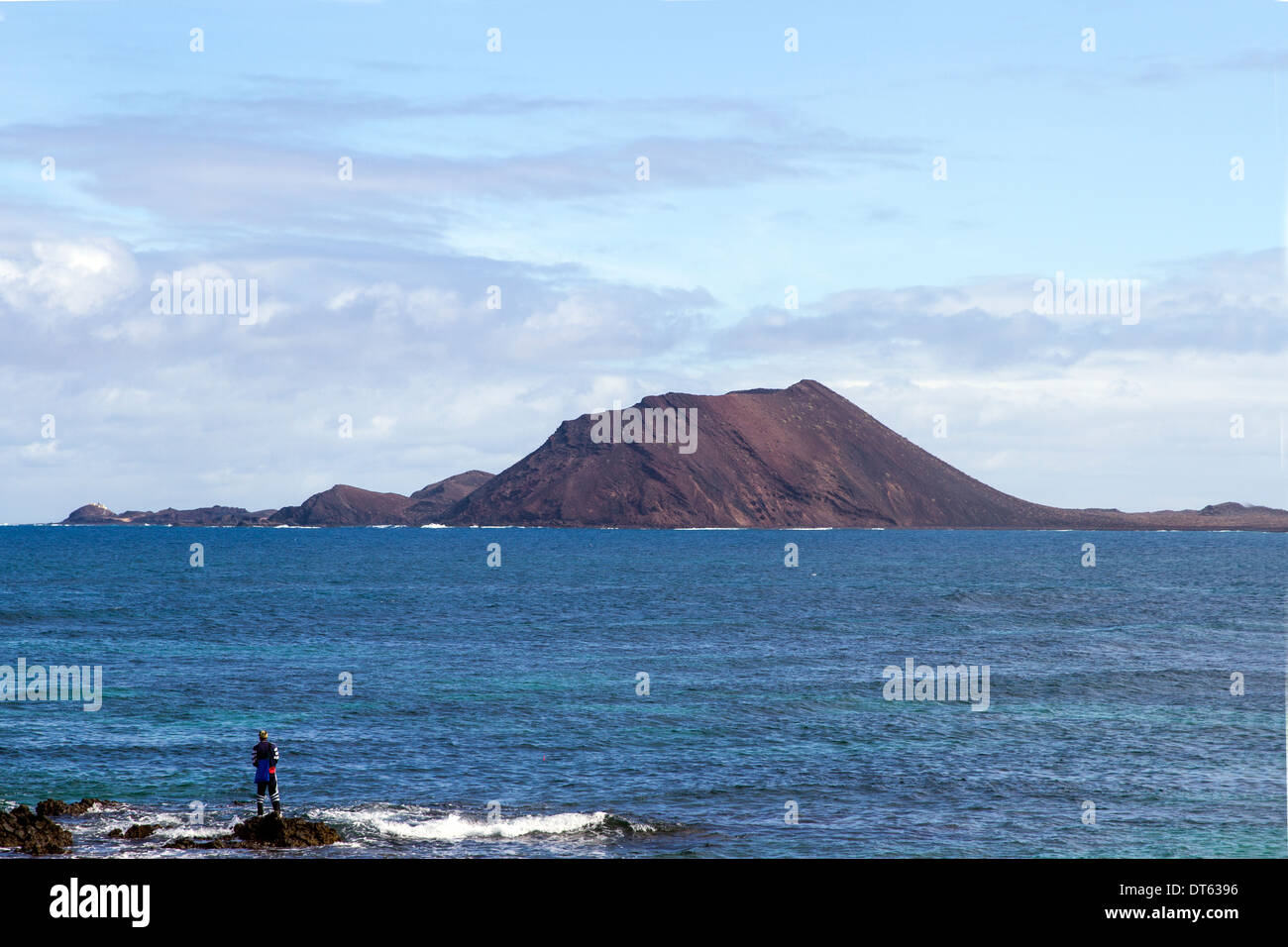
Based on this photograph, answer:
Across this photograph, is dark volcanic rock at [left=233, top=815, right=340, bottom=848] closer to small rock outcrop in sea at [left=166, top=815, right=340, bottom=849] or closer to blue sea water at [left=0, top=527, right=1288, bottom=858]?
small rock outcrop in sea at [left=166, top=815, right=340, bottom=849]

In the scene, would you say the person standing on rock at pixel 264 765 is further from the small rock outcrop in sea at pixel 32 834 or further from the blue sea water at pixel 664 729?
the small rock outcrop in sea at pixel 32 834

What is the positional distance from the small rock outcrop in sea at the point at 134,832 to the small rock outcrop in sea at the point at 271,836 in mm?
1389

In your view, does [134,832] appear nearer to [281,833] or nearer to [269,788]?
[269,788]

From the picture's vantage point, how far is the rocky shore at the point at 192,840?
27078 mm

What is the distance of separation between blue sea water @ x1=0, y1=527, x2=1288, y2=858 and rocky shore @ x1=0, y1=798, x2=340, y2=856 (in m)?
0.68

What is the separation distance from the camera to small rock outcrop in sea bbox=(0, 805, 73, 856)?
26781 mm

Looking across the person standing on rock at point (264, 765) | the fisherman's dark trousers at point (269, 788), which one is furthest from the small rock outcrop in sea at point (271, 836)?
the person standing on rock at point (264, 765)

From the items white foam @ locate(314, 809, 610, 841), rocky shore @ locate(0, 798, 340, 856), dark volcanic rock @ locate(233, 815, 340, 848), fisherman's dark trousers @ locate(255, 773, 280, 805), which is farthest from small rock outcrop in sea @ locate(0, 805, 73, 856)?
white foam @ locate(314, 809, 610, 841)

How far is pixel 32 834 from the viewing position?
90.1ft

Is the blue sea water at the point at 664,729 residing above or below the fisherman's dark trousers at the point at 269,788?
below

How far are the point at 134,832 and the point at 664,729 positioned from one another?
67.8ft
